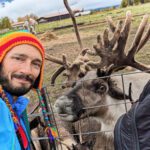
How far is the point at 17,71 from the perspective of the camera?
212 centimetres

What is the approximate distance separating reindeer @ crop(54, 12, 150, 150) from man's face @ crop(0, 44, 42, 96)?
1318mm

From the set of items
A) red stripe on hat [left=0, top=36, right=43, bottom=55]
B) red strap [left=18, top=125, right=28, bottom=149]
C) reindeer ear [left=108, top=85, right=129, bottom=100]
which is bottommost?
reindeer ear [left=108, top=85, right=129, bottom=100]

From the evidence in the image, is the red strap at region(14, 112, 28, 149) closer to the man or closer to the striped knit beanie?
the man

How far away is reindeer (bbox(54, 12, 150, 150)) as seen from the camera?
3.49 metres

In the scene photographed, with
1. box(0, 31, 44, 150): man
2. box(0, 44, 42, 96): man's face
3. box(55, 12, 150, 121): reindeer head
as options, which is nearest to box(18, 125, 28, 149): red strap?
box(0, 31, 44, 150): man

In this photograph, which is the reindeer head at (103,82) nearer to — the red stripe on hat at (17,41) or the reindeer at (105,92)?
the reindeer at (105,92)

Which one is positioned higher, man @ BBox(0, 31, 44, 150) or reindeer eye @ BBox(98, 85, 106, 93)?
man @ BBox(0, 31, 44, 150)

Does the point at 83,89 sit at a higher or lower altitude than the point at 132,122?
lower

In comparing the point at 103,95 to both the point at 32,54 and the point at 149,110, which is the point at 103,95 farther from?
the point at 149,110

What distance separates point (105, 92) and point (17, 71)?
1.64 m

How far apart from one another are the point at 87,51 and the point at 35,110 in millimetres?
884

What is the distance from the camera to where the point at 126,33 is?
3.65 meters

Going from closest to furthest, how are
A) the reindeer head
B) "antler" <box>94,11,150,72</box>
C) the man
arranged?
1. the man
2. the reindeer head
3. "antler" <box>94,11,150,72</box>

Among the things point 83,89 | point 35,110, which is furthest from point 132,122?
point 35,110
